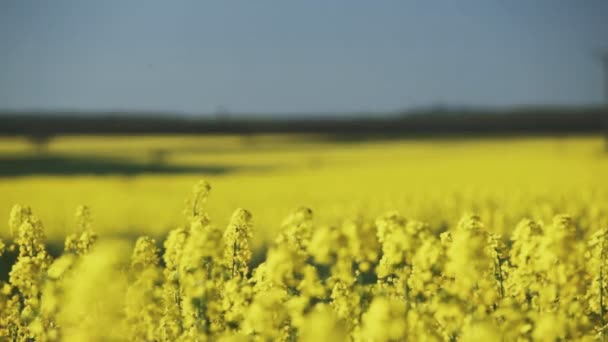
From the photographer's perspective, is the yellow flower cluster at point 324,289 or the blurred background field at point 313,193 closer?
the yellow flower cluster at point 324,289

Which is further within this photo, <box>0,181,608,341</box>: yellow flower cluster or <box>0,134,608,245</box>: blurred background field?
<box>0,134,608,245</box>: blurred background field

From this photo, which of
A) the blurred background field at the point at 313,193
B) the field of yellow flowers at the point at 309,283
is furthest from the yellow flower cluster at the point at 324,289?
the blurred background field at the point at 313,193

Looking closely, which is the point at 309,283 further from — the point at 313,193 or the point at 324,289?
the point at 313,193

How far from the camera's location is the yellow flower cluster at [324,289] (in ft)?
12.1

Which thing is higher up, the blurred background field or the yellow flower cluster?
the blurred background field

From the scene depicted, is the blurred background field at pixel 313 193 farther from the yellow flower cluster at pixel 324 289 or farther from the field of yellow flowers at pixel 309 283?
the yellow flower cluster at pixel 324 289

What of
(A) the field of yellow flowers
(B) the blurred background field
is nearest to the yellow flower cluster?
(A) the field of yellow flowers

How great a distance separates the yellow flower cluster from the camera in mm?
3684

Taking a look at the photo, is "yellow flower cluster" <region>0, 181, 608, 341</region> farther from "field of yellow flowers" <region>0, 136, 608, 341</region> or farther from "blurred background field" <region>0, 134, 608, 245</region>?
"blurred background field" <region>0, 134, 608, 245</region>

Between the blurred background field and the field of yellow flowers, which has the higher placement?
the blurred background field

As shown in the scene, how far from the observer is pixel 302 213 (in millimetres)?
4848

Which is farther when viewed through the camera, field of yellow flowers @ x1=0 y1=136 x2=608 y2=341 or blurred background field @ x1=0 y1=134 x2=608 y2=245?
blurred background field @ x1=0 y1=134 x2=608 y2=245

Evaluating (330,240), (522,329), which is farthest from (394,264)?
(522,329)

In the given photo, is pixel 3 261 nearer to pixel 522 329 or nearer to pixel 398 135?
pixel 522 329
